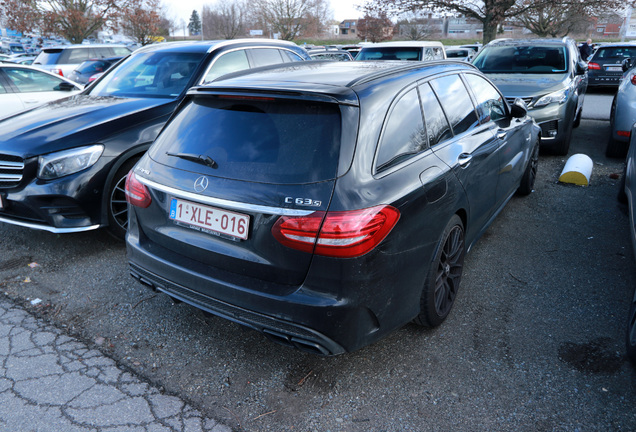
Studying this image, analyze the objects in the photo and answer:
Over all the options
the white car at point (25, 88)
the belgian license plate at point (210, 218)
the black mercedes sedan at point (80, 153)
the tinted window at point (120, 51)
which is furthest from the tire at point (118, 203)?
the tinted window at point (120, 51)

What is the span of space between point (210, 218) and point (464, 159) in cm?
170

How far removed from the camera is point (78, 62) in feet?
51.9

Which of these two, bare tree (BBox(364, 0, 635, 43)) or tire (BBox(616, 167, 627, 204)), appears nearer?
tire (BBox(616, 167, 627, 204))

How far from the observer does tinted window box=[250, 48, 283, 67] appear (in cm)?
575

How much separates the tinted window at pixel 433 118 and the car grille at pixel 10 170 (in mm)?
3222

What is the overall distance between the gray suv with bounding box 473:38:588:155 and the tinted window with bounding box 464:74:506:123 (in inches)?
120

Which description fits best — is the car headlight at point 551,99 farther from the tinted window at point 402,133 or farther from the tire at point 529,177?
the tinted window at point 402,133

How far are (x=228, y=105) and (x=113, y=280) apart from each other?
196cm

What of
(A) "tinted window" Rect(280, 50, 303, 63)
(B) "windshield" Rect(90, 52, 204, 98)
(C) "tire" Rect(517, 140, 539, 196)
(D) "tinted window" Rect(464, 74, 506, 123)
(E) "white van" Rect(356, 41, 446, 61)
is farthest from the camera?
(E) "white van" Rect(356, 41, 446, 61)

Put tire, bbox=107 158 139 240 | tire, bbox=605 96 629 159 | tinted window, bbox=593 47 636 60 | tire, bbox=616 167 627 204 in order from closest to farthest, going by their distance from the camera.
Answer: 1. tire, bbox=107 158 139 240
2. tire, bbox=616 167 627 204
3. tire, bbox=605 96 629 159
4. tinted window, bbox=593 47 636 60

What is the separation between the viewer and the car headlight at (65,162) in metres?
3.90

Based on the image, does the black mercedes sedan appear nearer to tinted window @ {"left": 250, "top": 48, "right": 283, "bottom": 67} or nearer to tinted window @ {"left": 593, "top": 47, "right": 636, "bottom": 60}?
tinted window @ {"left": 250, "top": 48, "right": 283, "bottom": 67}

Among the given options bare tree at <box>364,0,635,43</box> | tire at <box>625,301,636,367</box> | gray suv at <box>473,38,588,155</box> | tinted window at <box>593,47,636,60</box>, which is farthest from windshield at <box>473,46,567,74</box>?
bare tree at <box>364,0,635,43</box>

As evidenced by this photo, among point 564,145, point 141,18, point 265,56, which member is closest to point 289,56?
point 265,56
